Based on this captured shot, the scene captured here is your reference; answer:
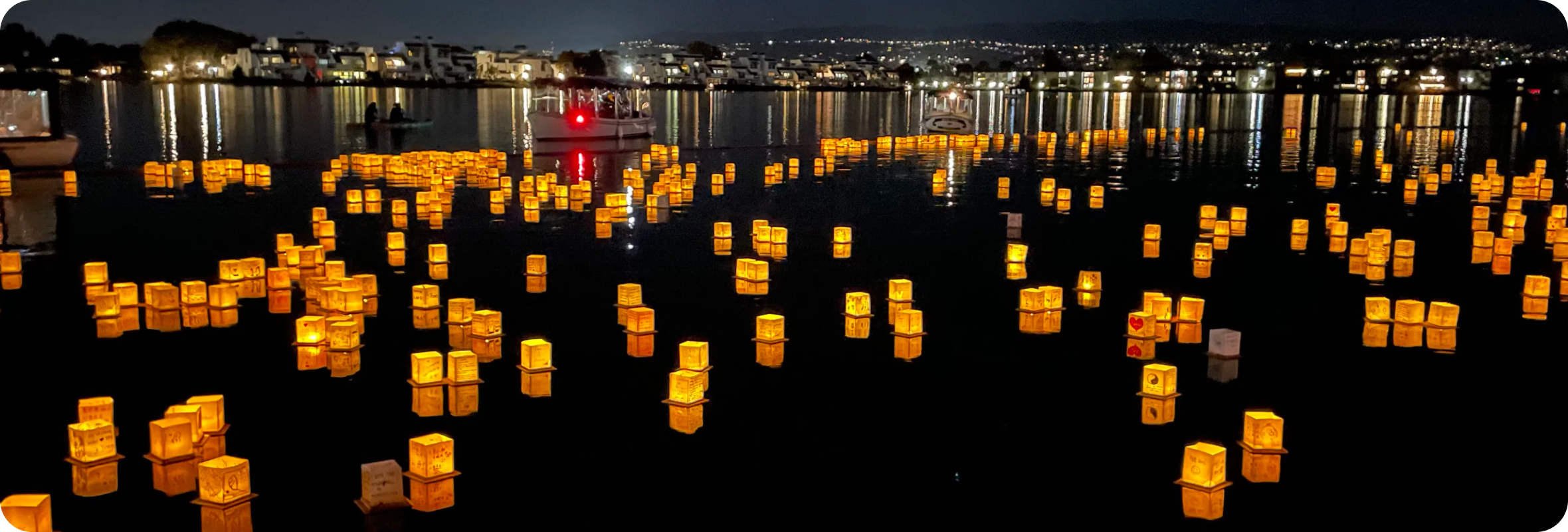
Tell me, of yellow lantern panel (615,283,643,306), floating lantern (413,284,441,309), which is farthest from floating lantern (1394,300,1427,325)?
floating lantern (413,284,441,309)

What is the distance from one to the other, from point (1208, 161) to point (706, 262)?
2227 cm

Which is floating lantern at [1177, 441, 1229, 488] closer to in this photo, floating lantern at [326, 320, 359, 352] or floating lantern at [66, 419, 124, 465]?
floating lantern at [66, 419, 124, 465]

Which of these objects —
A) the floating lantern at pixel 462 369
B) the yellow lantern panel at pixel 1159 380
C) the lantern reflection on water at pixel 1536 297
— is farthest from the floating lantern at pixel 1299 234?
the floating lantern at pixel 462 369

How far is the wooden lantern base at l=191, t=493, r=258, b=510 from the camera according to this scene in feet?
21.6

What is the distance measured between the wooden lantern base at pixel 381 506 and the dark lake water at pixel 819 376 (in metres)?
0.07

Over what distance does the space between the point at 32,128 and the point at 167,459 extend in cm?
2397

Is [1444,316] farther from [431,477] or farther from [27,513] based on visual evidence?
[27,513]

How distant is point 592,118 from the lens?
3909cm

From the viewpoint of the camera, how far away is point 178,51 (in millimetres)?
196625

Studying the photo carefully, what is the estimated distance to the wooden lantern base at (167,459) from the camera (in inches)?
282

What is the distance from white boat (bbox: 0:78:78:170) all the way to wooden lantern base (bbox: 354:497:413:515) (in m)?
23.0

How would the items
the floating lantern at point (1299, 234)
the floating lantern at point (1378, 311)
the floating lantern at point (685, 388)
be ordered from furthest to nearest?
the floating lantern at point (1299, 234), the floating lantern at point (1378, 311), the floating lantern at point (685, 388)

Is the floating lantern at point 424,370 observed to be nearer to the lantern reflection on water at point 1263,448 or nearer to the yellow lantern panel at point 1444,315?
the lantern reflection on water at point 1263,448

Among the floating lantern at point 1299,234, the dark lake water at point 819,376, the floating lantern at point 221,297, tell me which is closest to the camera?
the dark lake water at point 819,376
